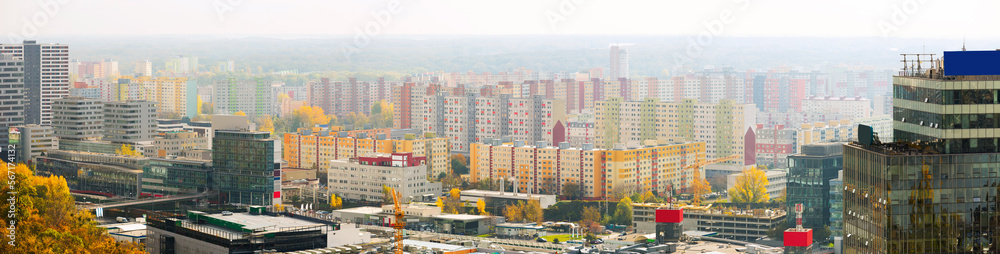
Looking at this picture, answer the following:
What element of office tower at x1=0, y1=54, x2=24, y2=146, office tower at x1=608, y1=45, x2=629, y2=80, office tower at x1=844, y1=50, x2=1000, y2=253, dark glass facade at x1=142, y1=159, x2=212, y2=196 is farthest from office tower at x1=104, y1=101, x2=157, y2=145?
office tower at x1=608, y1=45, x2=629, y2=80

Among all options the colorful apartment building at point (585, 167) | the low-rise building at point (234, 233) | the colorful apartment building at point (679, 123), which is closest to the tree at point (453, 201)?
the colorful apartment building at point (585, 167)

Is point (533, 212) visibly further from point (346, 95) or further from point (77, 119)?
point (346, 95)

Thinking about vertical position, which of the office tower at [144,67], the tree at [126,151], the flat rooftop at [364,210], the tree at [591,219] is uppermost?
the office tower at [144,67]

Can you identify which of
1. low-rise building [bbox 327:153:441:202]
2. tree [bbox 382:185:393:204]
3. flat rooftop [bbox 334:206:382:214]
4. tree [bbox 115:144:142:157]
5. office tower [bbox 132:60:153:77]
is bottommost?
flat rooftop [bbox 334:206:382:214]

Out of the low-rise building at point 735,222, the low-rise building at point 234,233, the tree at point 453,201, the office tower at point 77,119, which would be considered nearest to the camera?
the low-rise building at point 234,233

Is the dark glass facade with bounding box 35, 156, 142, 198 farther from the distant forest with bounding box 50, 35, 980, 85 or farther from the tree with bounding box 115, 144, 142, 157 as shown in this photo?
the distant forest with bounding box 50, 35, 980, 85

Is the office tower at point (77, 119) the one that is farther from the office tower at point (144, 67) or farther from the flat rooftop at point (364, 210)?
the office tower at point (144, 67)
